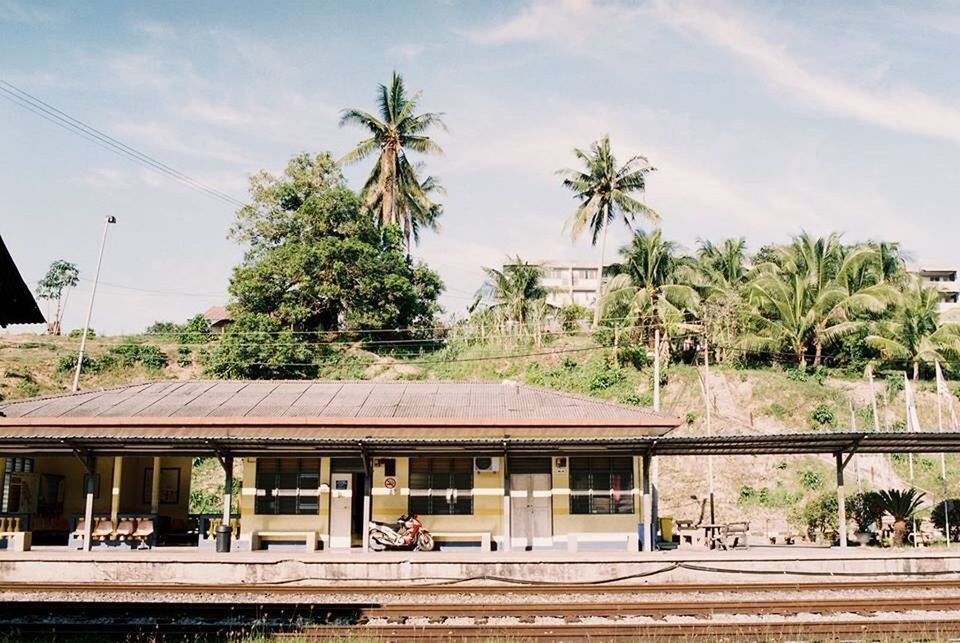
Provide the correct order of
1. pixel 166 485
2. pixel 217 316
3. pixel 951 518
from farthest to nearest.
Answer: pixel 217 316 < pixel 166 485 < pixel 951 518

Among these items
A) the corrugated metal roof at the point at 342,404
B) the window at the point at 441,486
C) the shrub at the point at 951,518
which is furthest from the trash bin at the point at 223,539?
the shrub at the point at 951,518

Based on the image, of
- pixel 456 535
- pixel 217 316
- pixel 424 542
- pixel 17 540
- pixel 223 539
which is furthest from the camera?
pixel 217 316

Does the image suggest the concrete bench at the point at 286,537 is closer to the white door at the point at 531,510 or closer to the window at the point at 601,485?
the white door at the point at 531,510

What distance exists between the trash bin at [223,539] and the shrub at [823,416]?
27445 millimetres

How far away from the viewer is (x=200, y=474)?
3672 cm

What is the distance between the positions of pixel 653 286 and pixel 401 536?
2626 cm

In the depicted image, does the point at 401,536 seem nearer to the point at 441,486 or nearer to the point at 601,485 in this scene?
the point at 441,486

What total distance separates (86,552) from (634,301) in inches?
1117

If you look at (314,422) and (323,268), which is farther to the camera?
(323,268)

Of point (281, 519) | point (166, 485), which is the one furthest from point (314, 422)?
point (166, 485)

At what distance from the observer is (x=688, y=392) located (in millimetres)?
40531

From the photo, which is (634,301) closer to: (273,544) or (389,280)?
(389,280)

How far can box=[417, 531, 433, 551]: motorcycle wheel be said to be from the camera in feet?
69.5

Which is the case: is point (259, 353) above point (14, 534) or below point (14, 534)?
above
